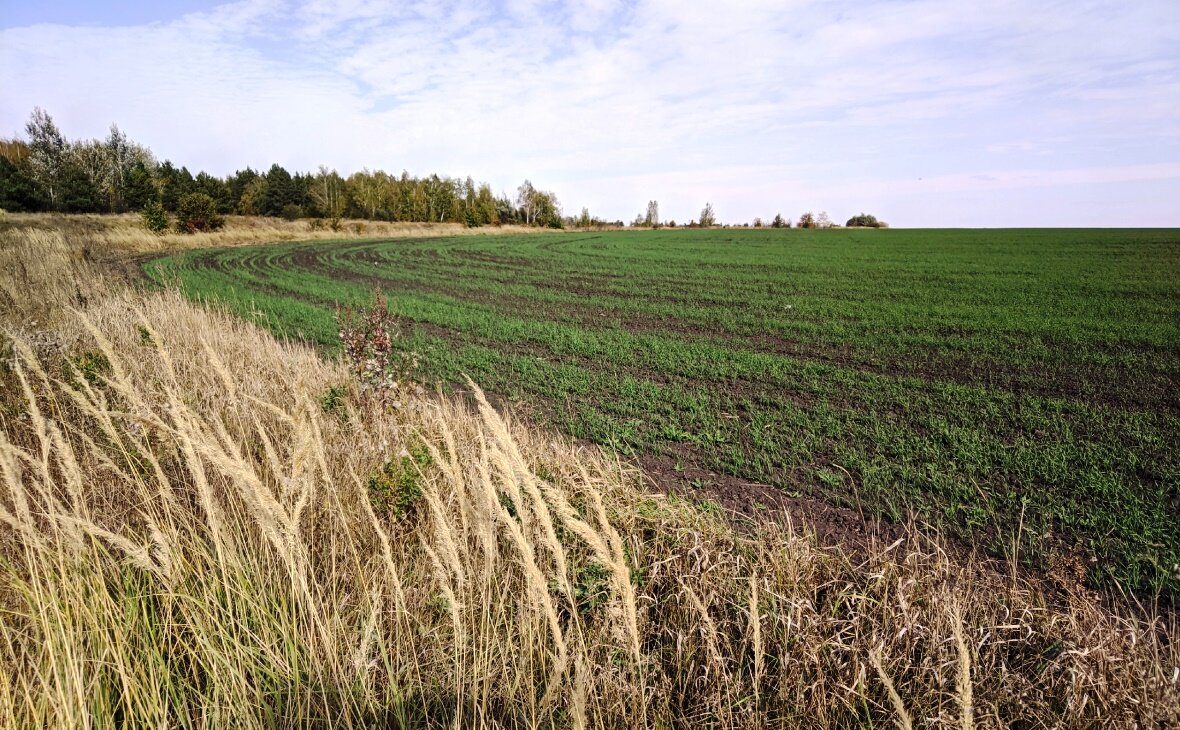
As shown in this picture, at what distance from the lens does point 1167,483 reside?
5543mm

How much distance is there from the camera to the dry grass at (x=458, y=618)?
193 centimetres

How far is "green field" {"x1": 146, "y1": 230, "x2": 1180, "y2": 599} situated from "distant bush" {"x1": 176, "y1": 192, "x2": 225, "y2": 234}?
22849mm

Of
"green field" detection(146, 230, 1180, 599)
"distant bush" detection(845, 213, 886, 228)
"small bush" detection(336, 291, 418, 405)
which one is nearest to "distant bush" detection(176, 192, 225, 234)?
"green field" detection(146, 230, 1180, 599)

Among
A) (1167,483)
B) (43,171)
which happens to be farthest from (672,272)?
(43,171)

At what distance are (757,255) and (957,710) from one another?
106 feet

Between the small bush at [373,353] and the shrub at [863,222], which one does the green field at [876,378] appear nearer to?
the small bush at [373,353]

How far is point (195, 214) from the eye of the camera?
3991 centimetres

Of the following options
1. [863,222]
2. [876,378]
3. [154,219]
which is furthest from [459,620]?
[863,222]

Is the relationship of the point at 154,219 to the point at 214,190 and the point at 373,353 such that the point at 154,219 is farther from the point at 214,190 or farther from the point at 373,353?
the point at 373,353

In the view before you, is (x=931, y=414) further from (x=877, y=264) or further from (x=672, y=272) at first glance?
(x=877, y=264)

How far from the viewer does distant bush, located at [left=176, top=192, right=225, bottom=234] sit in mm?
38719

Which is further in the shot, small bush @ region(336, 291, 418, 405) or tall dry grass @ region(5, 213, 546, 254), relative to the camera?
tall dry grass @ region(5, 213, 546, 254)

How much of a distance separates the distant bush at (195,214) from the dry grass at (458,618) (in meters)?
44.4

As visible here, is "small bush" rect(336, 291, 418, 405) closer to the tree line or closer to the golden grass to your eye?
the golden grass
